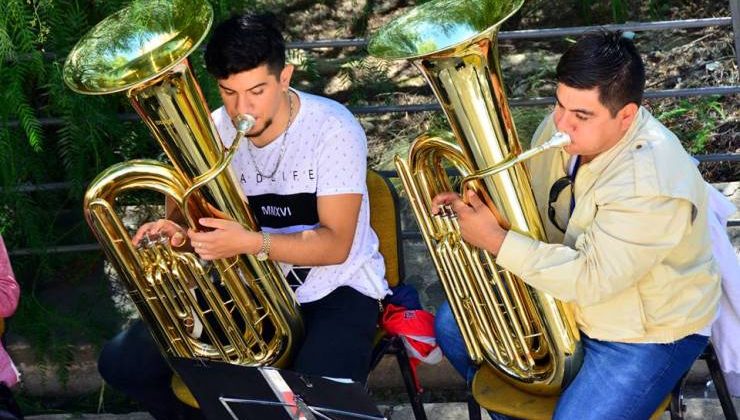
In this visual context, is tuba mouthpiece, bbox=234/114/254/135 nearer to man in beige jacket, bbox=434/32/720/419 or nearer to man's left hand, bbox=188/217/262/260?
man's left hand, bbox=188/217/262/260

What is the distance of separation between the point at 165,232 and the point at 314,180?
0.42m

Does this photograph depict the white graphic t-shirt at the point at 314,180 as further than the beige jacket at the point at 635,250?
Yes

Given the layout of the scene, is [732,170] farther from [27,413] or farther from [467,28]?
[27,413]

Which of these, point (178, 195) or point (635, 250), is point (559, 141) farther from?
point (178, 195)

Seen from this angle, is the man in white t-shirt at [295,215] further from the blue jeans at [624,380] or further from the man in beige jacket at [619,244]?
the blue jeans at [624,380]

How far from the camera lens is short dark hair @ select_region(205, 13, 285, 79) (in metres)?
3.10

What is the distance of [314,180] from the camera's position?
327cm

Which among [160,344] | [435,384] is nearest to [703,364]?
[435,384]

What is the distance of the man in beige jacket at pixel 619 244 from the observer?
9.14ft

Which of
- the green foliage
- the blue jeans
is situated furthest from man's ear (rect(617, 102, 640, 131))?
the green foliage

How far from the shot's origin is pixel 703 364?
389 cm

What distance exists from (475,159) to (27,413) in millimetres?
2056

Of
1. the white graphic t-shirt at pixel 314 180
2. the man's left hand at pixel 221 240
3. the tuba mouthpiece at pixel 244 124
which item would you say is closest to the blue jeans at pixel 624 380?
the white graphic t-shirt at pixel 314 180

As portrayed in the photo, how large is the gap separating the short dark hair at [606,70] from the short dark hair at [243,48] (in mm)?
Result: 767
